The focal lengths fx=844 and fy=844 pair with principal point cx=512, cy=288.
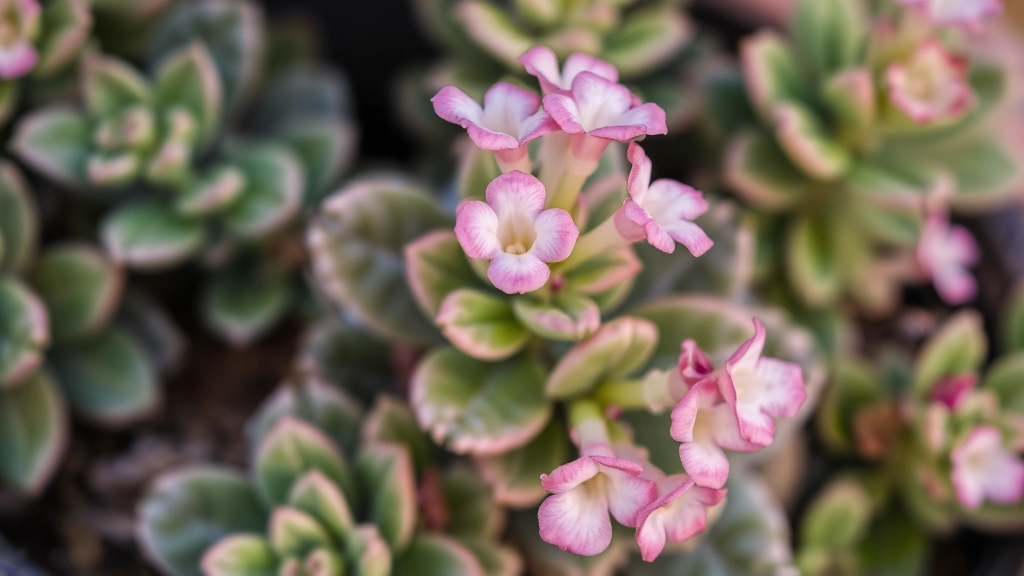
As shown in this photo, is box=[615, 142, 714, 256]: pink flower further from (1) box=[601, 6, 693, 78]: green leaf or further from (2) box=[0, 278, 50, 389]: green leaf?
(2) box=[0, 278, 50, 389]: green leaf

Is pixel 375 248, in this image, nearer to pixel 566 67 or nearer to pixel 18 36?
pixel 566 67

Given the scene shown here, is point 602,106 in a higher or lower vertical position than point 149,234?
higher

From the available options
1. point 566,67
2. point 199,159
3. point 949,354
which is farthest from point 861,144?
point 199,159

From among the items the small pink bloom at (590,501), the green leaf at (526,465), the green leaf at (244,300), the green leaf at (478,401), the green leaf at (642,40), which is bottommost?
the green leaf at (244,300)

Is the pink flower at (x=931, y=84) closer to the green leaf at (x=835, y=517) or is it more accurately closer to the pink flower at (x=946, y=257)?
the pink flower at (x=946, y=257)

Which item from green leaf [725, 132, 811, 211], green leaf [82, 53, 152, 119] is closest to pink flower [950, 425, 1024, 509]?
green leaf [725, 132, 811, 211]

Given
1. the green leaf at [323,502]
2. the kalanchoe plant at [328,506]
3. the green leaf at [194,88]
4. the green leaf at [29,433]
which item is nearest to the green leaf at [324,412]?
the kalanchoe plant at [328,506]

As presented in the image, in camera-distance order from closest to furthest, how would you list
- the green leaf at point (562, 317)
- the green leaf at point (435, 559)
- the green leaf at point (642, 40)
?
the green leaf at point (562, 317) < the green leaf at point (435, 559) < the green leaf at point (642, 40)

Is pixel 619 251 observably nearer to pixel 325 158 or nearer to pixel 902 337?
pixel 325 158
